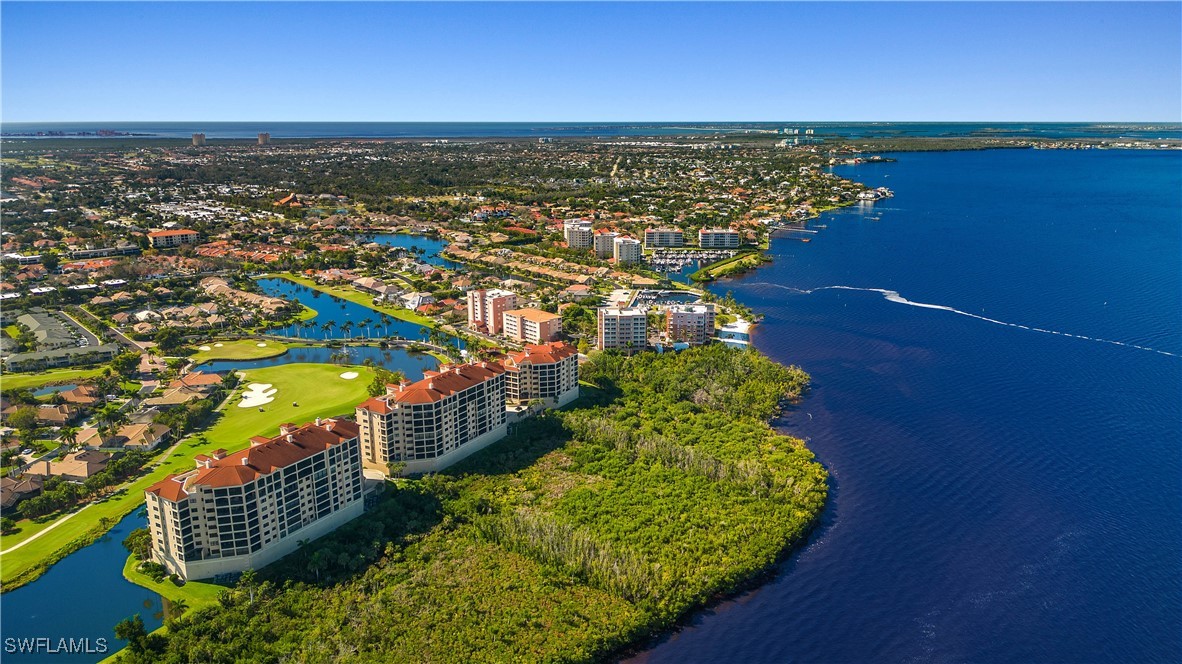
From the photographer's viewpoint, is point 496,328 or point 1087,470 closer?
point 1087,470

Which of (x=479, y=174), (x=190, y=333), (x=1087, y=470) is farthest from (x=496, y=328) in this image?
(x=479, y=174)

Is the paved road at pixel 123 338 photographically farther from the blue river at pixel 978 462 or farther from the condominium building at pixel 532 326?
the blue river at pixel 978 462

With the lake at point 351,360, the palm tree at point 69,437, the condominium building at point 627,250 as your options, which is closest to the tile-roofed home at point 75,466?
the palm tree at point 69,437

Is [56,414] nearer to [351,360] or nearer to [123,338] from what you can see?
[351,360]

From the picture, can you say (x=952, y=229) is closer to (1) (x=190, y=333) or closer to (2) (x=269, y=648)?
(1) (x=190, y=333)

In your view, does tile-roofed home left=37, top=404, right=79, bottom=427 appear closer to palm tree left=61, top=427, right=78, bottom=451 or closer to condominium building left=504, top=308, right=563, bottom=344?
palm tree left=61, top=427, right=78, bottom=451

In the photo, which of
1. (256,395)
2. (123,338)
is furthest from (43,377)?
(256,395)
